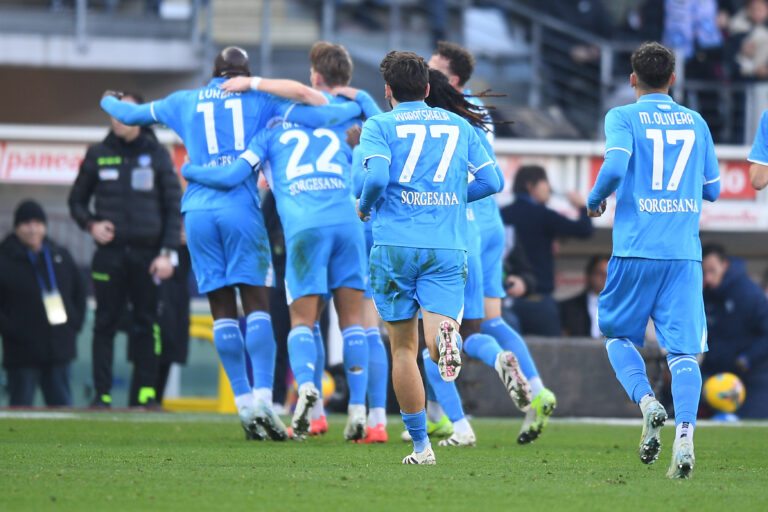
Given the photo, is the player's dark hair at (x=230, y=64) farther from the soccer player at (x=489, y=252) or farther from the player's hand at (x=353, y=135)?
the soccer player at (x=489, y=252)

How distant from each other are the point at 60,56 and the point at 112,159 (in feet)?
22.6

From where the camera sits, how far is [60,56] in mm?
17828

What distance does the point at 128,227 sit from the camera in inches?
447

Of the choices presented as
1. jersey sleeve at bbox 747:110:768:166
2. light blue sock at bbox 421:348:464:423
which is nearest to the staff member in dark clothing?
light blue sock at bbox 421:348:464:423

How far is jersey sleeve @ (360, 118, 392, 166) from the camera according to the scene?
6.64m

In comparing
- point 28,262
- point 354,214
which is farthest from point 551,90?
point 354,214

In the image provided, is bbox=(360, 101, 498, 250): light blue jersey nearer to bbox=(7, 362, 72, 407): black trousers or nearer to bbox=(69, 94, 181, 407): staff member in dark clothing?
bbox=(69, 94, 181, 407): staff member in dark clothing

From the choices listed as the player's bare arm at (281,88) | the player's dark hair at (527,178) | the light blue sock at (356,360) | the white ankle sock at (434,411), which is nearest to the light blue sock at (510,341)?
the white ankle sock at (434,411)

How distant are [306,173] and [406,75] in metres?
1.82

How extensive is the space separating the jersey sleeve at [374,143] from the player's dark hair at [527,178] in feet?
19.8

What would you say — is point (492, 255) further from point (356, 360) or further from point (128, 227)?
point (128, 227)

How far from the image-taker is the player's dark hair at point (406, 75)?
6824mm

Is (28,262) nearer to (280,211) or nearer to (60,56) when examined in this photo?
(280,211)

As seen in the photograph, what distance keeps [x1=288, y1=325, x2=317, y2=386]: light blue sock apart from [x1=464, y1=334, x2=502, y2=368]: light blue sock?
0.99 m
